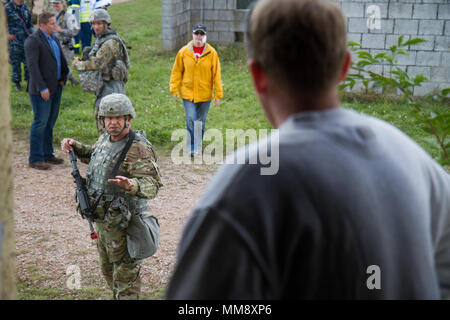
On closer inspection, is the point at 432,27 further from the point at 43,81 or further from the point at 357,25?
the point at 43,81

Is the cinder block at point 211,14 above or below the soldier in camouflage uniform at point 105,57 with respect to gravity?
above

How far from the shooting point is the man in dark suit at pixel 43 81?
25.6 ft

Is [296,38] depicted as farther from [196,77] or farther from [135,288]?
[196,77]

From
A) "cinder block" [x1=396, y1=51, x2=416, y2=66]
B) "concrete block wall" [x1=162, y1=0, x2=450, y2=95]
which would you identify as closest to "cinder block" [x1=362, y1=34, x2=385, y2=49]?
"concrete block wall" [x1=162, y1=0, x2=450, y2=95]

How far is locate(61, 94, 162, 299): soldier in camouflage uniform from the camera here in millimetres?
4371

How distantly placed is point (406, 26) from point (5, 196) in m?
11.2

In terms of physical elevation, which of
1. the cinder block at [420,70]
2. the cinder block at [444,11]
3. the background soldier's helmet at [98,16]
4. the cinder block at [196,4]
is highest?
the cinder block at [196,4]

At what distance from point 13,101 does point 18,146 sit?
240 cm

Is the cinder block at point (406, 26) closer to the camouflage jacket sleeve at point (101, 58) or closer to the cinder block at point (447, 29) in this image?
the cinder block at point (447, 29)

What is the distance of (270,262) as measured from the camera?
1.07m

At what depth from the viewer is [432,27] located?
11.2 metres

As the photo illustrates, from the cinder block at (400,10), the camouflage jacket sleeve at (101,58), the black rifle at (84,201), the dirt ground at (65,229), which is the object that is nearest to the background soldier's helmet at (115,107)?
the black rifle at (84,201)

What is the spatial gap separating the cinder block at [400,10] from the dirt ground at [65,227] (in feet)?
18.7

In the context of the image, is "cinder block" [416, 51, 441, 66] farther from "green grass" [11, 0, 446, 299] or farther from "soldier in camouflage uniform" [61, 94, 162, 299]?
"soldier in camouflage uniform" [61, 94, 162, 299]
